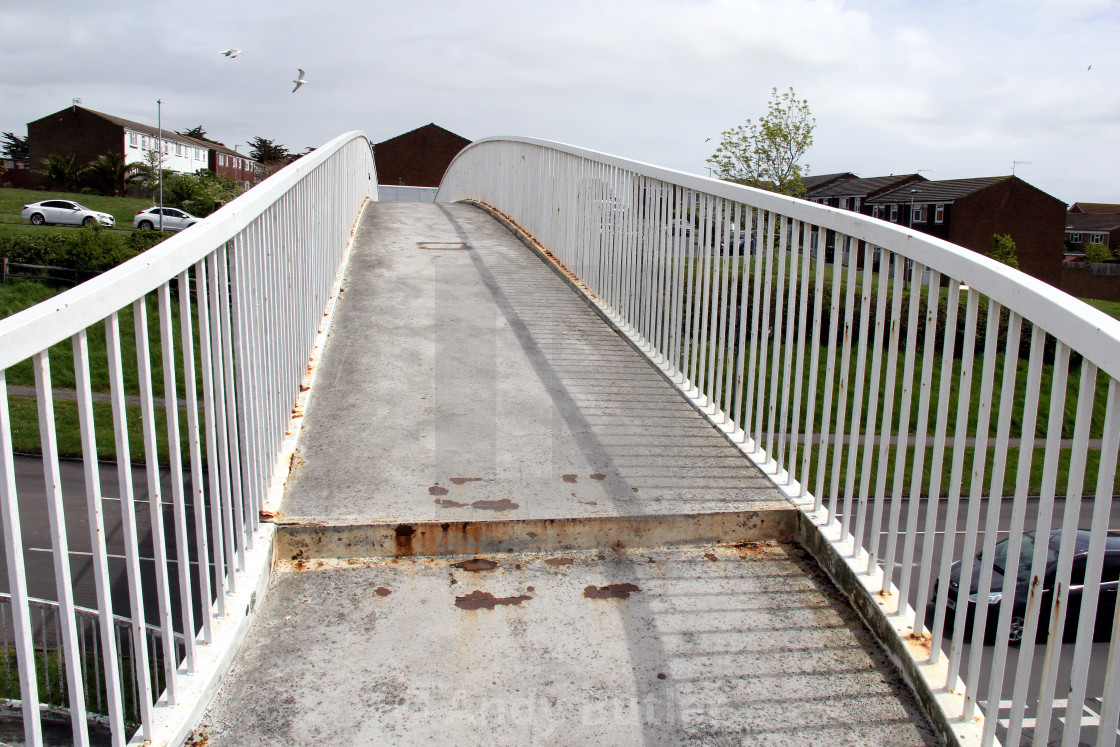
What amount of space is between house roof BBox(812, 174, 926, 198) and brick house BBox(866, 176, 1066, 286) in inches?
218

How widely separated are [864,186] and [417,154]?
35680 millimetres

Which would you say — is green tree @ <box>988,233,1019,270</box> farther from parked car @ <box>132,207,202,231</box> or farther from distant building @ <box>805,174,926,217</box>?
parked car @ <box>132,207,202,231</box>

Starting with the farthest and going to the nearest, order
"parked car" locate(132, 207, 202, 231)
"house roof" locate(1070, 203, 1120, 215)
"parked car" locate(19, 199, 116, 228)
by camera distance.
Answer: "house roof" locate(1070, 203, 1120, 215), "parked car" locate(132, 207, 202, 231), "parked car" locate(19, 199, 116, 228)

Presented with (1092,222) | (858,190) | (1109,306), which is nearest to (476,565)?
(1109,306)

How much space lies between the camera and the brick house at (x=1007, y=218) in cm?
5528

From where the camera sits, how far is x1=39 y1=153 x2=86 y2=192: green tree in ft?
181

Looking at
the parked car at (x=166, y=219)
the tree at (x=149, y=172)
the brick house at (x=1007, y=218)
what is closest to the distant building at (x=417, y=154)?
the tree at (x=149, y=172)

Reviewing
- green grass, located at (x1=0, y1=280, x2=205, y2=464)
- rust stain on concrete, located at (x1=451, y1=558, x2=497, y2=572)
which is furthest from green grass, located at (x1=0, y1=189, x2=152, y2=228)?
rust stain on concrete, located at (x1=451, y1=558, x2=497, y2=572)

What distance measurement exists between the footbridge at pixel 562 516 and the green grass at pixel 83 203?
46.3m

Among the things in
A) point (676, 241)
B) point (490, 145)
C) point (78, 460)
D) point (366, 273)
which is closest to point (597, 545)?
point (676, 241)

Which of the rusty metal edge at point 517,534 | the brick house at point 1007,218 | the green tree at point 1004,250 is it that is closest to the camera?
the rusty metal edge at point 517,534

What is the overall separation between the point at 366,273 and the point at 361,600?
5030 millimetres

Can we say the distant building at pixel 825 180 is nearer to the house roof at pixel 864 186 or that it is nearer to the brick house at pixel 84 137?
the house roof at pixel 864 186

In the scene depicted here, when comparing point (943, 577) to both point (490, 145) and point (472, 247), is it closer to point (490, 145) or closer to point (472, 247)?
point (472, 247)
